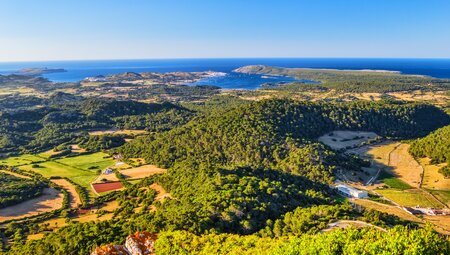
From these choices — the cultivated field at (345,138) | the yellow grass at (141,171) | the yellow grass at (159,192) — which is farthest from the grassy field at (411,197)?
the yellow grass at (141,171)

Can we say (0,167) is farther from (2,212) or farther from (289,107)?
(289,107)

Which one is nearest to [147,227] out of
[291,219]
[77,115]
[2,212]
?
[291,219]

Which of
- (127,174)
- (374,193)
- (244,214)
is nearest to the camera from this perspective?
(244,214)

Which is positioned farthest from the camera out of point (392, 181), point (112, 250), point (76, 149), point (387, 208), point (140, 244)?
point (76, 149)

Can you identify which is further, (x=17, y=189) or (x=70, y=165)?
(x=70, y=165)

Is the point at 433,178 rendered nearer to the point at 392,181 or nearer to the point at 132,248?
the point at 392,181

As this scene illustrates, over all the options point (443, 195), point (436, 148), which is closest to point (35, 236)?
point (443, 195)

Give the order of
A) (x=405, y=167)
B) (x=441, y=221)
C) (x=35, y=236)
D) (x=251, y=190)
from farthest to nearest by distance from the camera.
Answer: (x=405, y=167)
(x=441, y=221)
(x=35, y=236)
(x=251, y=190)
